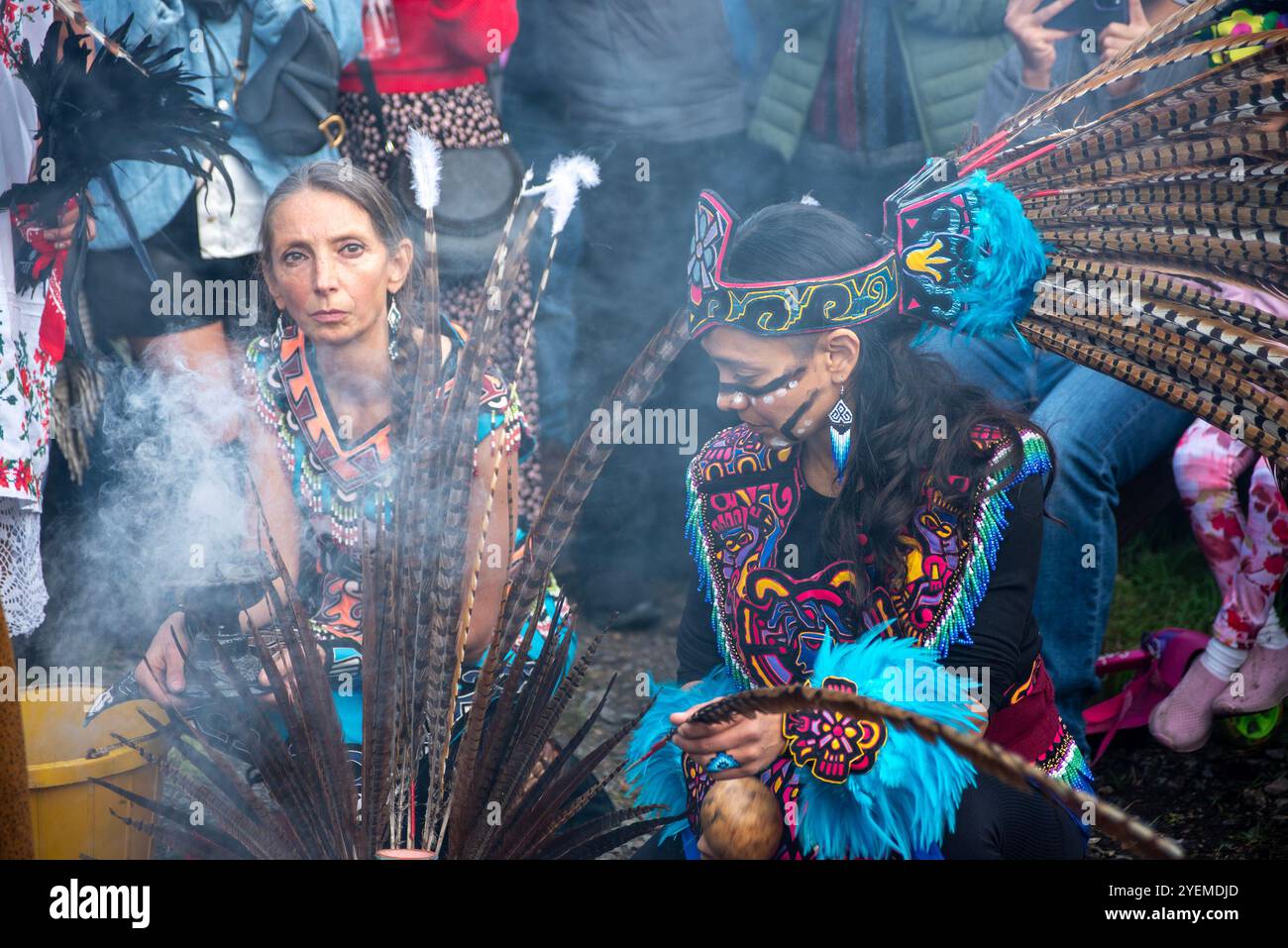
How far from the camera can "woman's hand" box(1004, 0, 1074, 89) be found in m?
3.24

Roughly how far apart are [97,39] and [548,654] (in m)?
1.68

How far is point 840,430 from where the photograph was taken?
232cm

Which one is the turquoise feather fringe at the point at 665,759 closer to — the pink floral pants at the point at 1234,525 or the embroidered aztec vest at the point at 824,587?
the embroidered aztec vest at the point at 824,587

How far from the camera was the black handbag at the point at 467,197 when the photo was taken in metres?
3.35

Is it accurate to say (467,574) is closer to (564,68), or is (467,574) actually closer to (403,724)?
(403,724)

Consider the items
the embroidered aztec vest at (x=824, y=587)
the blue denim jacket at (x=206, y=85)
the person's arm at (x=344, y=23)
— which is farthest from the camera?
the person's arm at (x=344, y=23)

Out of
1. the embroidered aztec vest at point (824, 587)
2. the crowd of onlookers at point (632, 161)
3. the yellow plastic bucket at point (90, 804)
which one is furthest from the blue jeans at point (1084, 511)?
the yellow plastic bucket at point (90, 804)

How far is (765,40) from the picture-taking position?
3.81 m

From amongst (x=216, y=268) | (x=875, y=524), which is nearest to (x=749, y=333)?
(x=875, y=524)

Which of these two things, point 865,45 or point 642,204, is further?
point 642,204

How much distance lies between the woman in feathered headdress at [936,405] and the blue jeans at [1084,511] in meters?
0.61

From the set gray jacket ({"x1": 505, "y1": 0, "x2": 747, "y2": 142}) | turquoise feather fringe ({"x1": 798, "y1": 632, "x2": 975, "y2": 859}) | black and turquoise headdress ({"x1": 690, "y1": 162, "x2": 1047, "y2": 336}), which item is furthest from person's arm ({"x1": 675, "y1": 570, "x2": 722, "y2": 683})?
gray jacket ({"x1": 505, "y1": 0, "x2": 747, "y2": 142})

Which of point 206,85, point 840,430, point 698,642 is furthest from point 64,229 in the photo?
point 840,430

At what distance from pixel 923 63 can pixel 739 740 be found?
2.31 metres
